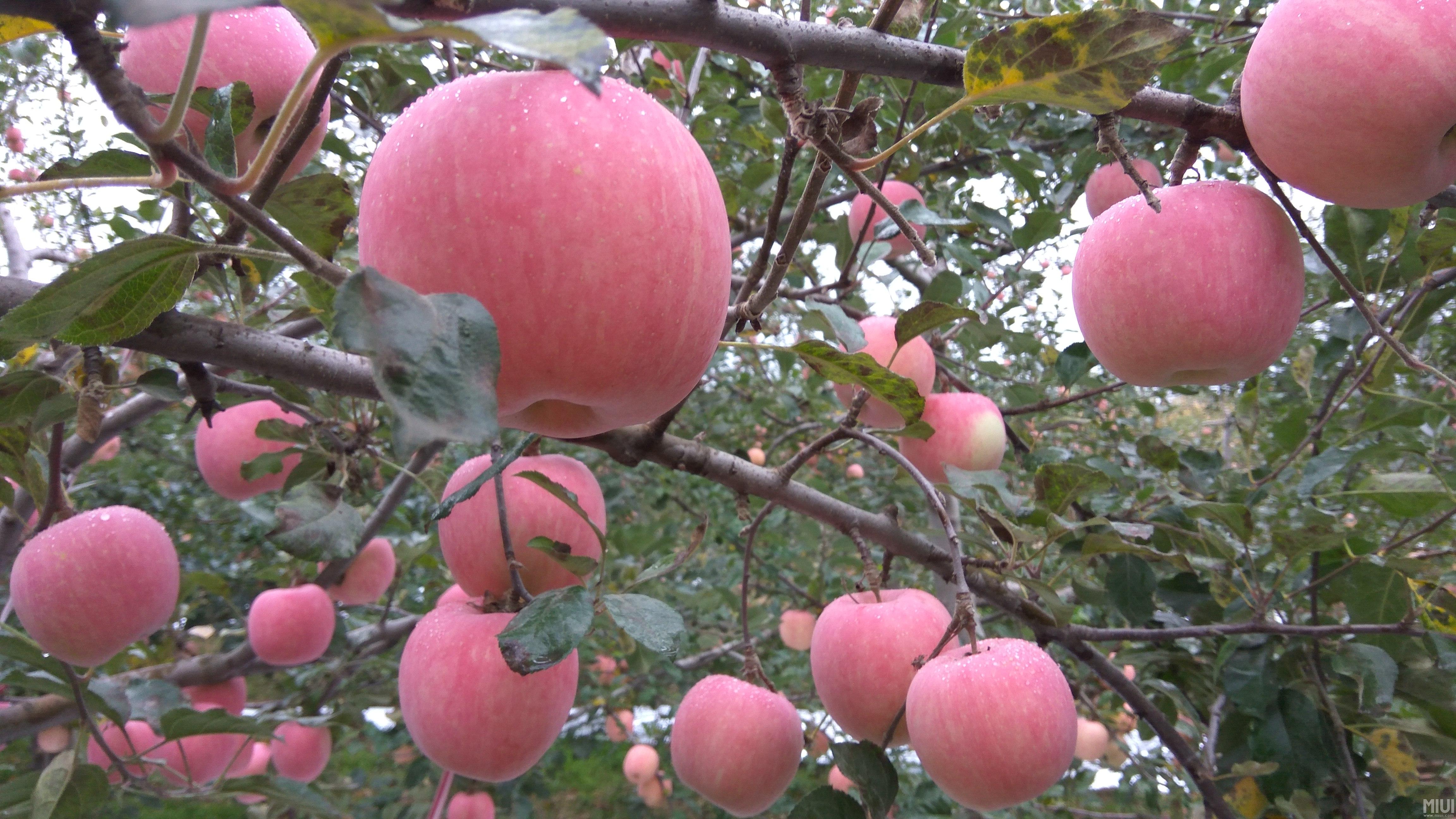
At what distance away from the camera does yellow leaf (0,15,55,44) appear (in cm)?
51

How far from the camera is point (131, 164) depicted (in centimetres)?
72

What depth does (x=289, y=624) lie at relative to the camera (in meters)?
1.51

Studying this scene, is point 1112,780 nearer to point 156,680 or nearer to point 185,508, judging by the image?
point 156,680

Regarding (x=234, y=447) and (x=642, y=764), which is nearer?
(x=234, y=447)

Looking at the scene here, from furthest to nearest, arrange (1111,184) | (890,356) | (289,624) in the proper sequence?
(1111,184), (289,624), (890,356)

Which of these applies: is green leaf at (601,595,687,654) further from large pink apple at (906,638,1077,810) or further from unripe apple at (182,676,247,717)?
unripe apple at (182,676,247,717)

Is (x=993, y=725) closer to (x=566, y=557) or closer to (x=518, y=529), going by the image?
(x=566, y=557)

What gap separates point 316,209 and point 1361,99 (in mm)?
957

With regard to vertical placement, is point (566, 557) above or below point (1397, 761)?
above

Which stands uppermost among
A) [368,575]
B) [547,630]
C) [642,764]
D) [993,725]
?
[547,630]

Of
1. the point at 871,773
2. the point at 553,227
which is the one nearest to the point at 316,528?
the point at 553,227

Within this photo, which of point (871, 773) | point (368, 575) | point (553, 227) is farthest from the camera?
point (368, 575)

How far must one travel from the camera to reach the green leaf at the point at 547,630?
2.06 ft

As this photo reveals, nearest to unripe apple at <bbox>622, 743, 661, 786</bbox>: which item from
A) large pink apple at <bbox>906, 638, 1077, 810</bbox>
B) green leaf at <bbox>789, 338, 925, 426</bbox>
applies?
large pink apple at <bbox>906, 638, 1077, 810</bbox>
